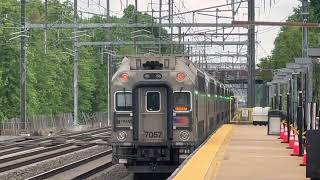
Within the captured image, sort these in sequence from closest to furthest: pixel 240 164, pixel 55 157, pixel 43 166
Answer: pixel 240 164
pixel 43 166
pixel 55 157

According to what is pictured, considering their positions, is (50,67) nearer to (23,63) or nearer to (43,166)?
(23,63)

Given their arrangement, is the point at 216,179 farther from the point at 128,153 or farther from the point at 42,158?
the point at 42,158

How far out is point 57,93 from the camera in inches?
2717

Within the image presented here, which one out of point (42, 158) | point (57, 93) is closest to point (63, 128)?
point (57, 93)

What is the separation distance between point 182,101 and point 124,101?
1532mm

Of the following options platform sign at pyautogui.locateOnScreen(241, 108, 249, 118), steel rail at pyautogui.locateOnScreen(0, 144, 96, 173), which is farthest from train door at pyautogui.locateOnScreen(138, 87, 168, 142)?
platform sign at pyautogui.locateOnScreen(241, 108, 249, 118)

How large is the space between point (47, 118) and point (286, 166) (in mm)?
41607

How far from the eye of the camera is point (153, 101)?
779 inches

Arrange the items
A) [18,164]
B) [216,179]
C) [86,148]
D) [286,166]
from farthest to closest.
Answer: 1. [86,148]
2. [18,164]
3. [286,166]
4. [216,179]

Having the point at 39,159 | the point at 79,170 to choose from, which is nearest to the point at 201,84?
the point at 79,170

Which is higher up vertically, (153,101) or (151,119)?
(153,101)

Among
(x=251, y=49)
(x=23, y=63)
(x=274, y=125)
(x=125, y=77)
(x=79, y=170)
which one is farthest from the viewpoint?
(x=251, y=49)

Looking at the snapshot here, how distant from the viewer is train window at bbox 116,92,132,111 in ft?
65.0

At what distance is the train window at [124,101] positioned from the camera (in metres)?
19.8
